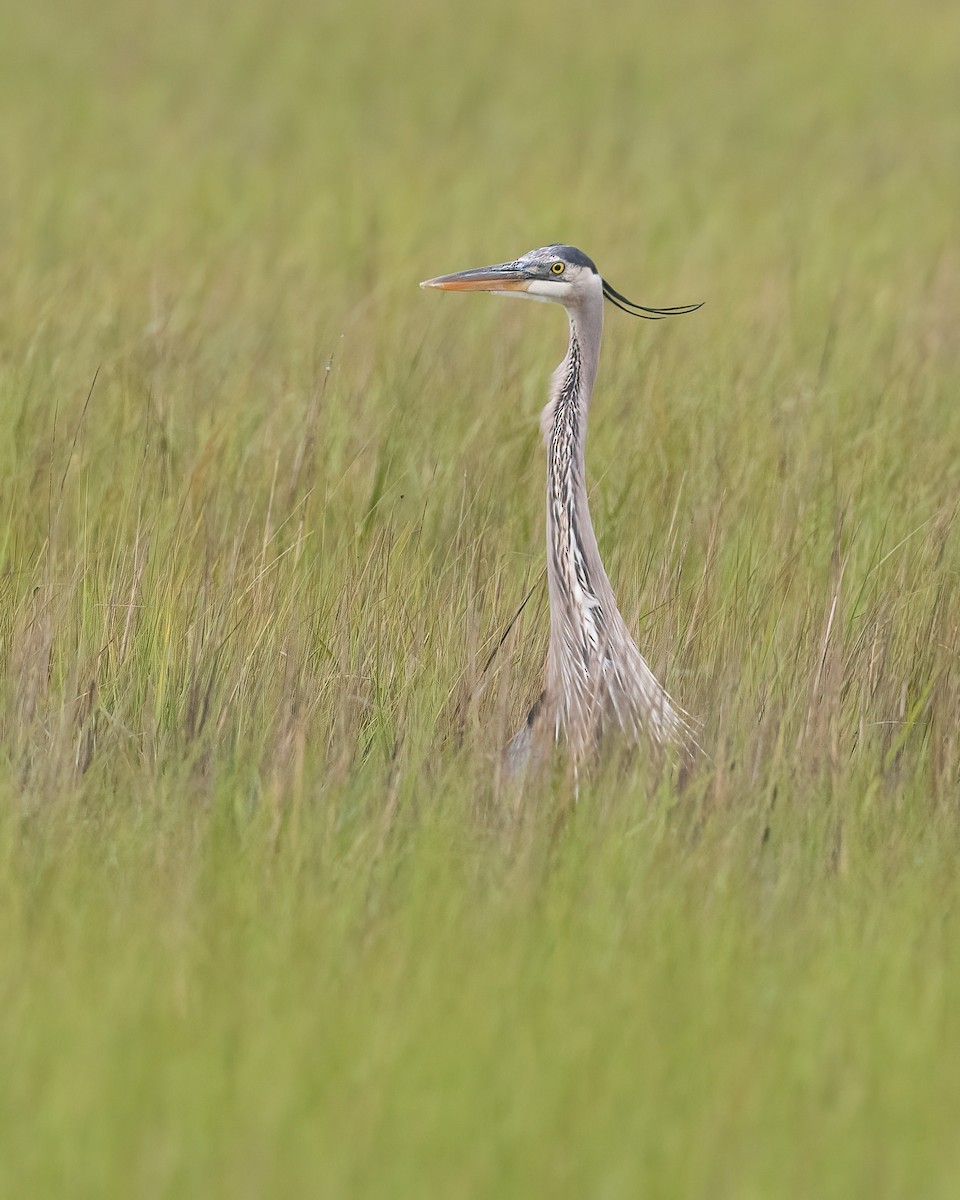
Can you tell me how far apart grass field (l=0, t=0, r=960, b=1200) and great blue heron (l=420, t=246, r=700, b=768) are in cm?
13

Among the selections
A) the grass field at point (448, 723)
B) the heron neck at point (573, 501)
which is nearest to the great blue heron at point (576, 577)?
the heron neck at point (573, 501)

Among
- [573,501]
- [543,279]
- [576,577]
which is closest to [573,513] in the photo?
[573,501]

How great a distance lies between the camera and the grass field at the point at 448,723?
2469mm

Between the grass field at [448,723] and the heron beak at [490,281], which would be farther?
the heron beak at [490,281]

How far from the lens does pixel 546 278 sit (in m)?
3.96

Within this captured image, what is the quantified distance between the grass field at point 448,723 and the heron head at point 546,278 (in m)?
0.62

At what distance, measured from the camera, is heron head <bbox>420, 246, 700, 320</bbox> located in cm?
394

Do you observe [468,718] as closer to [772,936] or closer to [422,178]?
[772,936]

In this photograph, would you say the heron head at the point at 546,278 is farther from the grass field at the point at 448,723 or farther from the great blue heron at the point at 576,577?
the grass field at the point at 448,723

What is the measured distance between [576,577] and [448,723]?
41cm

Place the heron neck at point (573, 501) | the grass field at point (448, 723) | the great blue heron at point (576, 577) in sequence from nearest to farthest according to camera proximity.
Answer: the grass field at point (448, 723) < the great blue heron at point (576, 577) < the heron neck at point (573, 501)

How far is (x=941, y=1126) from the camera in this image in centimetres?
247

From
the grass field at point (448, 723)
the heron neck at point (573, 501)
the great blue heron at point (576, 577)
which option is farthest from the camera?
the heron neck at point (573, 501)

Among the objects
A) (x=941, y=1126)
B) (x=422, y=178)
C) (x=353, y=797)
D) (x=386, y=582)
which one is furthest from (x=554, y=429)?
(x=422, y=178)
